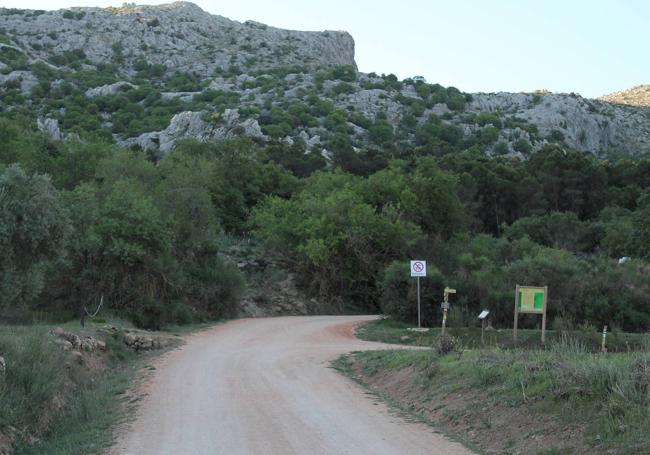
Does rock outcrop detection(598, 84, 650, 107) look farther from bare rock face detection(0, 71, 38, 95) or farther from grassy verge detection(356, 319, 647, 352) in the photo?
grassy verge detection(356, 319, 647, 352)

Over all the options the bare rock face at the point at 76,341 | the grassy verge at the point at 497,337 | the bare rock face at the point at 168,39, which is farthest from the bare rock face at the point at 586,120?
the bare rock face at the point at 76,341

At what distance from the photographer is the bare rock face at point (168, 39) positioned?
12044 cm

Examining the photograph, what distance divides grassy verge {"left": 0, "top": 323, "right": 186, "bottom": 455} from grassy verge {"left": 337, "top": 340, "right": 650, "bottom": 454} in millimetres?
5642

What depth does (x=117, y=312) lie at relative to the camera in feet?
98.3

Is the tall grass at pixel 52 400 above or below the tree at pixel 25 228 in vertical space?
below

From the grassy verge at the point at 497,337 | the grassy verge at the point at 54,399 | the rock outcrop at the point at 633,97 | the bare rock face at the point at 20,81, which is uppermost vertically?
the rock outcrop at the point at 633,97

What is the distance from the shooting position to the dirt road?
10.1 metres

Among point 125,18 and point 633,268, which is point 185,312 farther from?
point 125,18

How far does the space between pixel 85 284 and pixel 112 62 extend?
99060 mm

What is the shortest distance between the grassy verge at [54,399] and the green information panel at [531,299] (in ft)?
35.0

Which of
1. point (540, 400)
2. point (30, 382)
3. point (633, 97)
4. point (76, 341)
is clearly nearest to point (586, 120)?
point (633, 97)

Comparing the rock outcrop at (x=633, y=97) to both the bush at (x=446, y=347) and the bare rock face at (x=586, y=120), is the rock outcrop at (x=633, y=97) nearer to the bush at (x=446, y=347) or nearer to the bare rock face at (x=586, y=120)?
the bare rock face at (x=586, y=120)

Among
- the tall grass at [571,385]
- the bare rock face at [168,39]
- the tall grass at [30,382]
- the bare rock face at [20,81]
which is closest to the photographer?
the tall grass at [571,385]

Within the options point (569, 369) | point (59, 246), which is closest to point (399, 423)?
point (569, 369)
